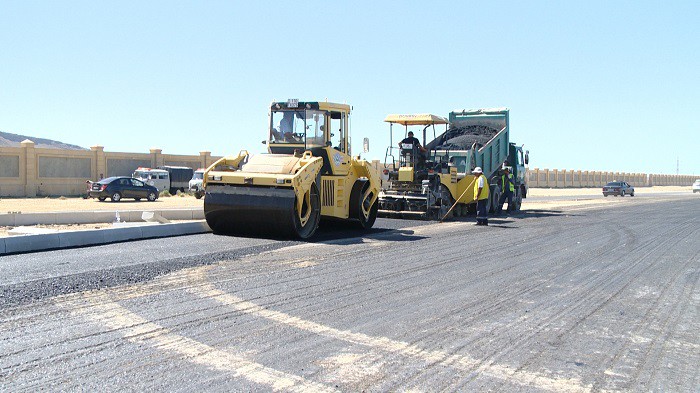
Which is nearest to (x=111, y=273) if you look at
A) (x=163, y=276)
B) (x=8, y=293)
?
(x=163, y=276)

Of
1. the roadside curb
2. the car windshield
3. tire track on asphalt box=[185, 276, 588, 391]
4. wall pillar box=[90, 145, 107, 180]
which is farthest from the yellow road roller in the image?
wall pillar box=[90, 145, 107, 180]

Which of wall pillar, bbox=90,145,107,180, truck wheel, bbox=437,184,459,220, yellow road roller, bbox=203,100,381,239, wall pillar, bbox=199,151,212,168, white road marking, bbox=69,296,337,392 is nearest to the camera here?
white road marking, bbox=69,296,337,392

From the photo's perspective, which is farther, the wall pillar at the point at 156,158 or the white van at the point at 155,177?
the wall pillar at the point at 156,158

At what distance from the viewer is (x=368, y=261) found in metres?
10.7

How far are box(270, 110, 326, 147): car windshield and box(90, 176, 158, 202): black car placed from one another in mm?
21591

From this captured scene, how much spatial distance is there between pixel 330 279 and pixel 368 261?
1.83m

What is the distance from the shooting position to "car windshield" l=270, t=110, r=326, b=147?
48.7ft

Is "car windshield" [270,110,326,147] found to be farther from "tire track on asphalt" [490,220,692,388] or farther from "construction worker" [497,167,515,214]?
"construction worker" [497,167,515,214]

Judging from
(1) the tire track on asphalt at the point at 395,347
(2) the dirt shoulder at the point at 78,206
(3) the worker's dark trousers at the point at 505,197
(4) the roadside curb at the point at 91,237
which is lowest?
(1) the tire track on asphalt at the point at 395,347

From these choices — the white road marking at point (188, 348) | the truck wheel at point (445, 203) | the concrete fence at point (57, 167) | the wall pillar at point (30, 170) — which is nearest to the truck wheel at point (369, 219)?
the truck wheel at point (445, 203)

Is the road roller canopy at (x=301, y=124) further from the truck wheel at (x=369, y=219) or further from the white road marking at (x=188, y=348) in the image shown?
the white road marking at (x=188, y=348)

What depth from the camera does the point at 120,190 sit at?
3469cm

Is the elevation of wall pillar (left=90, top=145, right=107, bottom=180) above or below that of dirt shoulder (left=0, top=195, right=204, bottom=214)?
above

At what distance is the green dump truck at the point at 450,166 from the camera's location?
20797mm
